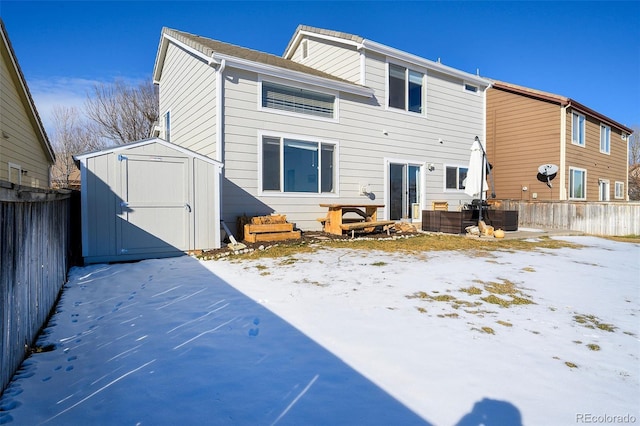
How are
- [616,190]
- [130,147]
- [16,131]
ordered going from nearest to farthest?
1. [130,147]
2. [16,131]
3. [616,190]

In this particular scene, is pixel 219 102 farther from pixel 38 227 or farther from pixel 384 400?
pixel 384 400

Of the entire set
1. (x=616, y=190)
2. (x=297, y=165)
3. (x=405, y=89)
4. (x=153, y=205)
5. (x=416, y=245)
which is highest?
(x=405, y=89)

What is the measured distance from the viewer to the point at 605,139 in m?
16.2

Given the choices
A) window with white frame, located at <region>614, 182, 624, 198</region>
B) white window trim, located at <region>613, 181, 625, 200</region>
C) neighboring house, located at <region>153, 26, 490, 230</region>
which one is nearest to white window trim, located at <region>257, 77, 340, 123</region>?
neighboring house, located at <region>153, 26, 490, 230</region>

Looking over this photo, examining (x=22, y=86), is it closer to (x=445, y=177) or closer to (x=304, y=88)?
(x=304, y=88)

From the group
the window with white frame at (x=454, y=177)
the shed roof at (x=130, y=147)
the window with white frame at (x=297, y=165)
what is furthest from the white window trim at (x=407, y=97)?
the shed roof at (x=130, y=147)

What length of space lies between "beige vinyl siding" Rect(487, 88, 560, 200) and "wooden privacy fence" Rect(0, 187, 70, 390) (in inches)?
608

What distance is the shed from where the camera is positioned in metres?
5.81

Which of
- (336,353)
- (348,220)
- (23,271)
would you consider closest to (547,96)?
(348,220)

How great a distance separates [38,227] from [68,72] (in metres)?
21.6

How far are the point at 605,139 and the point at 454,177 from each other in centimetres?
973

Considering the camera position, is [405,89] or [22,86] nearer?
[22,86]

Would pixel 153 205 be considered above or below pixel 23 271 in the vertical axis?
above

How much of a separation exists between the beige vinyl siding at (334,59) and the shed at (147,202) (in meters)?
5.85
